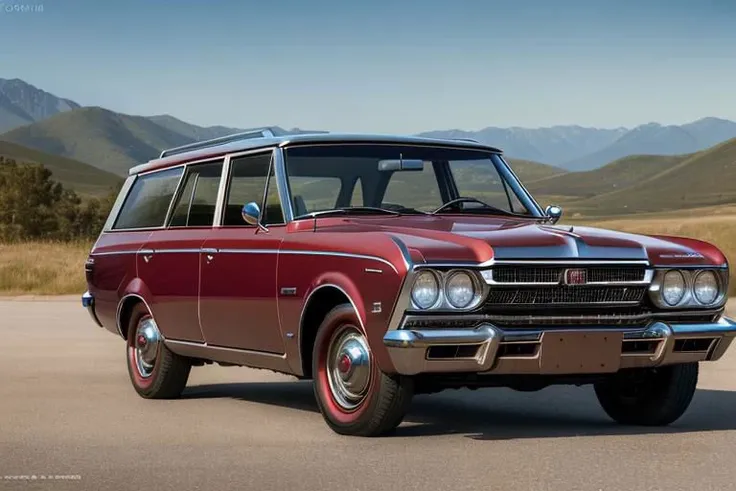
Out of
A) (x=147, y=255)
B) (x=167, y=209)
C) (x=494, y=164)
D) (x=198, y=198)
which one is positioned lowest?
(x=147, y=255)

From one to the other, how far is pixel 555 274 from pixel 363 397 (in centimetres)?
128

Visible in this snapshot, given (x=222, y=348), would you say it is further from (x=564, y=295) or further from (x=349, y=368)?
(x=564, y=295)

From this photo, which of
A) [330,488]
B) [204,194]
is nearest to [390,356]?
[330,488]

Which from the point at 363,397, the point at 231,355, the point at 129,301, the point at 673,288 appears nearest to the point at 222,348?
the point at 231,355

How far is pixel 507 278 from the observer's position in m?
7.07

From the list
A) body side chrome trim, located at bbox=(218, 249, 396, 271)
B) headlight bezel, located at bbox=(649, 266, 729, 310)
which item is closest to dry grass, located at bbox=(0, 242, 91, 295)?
body side chrome trim, located at bbox=(218, 249, 396, 271)

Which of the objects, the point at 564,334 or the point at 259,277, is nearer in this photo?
the point at 564,334

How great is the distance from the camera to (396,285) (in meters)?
6.98

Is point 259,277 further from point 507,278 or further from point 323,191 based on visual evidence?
point 507,278

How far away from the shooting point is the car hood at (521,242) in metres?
7.08

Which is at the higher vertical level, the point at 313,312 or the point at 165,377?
the point at 313,312

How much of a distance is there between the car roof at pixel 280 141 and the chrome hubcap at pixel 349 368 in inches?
71.6

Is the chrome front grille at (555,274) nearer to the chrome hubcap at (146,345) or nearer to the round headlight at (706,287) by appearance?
the round headlight at (706,287)

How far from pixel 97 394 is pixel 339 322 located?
3428 millimetres
